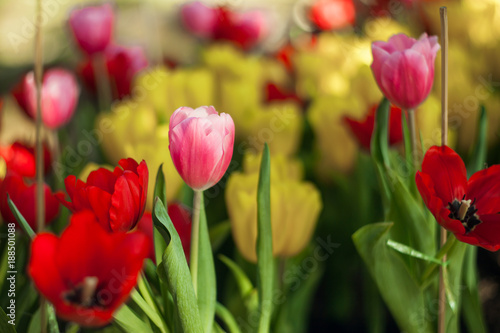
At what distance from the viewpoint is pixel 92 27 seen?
3.36 feet

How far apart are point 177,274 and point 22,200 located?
20 centimetres

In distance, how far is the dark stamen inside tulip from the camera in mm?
351

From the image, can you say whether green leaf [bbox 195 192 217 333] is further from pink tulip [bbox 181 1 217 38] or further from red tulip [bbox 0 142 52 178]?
pink tulip [bbox 181 1 217 38]

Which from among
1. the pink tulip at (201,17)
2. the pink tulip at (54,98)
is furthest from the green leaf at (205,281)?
the pink tulip at (201,17)

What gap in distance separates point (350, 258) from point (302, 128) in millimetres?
208

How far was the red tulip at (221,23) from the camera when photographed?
50.0 inches

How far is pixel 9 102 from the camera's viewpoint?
205 cm

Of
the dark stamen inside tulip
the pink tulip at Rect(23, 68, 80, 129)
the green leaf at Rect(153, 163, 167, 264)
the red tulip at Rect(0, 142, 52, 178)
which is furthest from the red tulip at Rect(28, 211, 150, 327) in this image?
the pink tulip at Rect(23, 68, 80, 129)

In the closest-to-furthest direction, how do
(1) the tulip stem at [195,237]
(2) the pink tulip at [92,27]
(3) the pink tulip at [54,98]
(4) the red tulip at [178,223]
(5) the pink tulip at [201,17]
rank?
(1) the tulip stem at [195,237], (4) the red tulip at [178,223], (3) the pink tulip at [54,98], (2) the pink tulip at [92,27], (5) the pink tulip at [201,17]

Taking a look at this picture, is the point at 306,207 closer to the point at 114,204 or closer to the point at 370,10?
the point at 114,204

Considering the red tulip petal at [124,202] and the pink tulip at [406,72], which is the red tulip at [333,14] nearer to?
the pink tulip at [406,72]

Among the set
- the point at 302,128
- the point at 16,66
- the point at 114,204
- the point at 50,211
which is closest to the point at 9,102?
the point at 16,66

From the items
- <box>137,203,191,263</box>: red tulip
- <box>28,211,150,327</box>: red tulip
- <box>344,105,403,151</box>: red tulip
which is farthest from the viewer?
<box>344,105,403,151</box>: red tulip

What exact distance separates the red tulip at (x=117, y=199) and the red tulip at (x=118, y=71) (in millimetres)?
678
